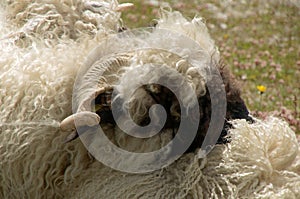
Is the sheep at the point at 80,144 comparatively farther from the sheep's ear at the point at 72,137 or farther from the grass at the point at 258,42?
the grass at the point at 258,42

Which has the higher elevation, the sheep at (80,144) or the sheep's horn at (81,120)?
the sheep's horn at (81,120)

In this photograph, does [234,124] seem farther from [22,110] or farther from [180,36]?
[22,110]

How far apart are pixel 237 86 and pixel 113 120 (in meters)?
0.68

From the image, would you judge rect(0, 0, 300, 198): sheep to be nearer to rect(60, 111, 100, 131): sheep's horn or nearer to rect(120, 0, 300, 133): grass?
rect(60, 111, 100, 131): sheep's horn

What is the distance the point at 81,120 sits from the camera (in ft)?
10.9

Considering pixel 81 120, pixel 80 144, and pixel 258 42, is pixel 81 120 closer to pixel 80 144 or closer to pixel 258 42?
pixel 80 144

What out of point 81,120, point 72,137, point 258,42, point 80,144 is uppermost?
point 81,120

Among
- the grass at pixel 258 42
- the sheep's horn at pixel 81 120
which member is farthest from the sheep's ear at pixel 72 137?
the grass at pixel 258 42

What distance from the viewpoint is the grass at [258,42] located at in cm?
602

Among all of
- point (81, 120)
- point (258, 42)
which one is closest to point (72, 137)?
point (81, 120)

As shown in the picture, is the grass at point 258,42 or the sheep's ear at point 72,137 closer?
the sheep's ear at point 72,137

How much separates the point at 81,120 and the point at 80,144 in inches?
9.8

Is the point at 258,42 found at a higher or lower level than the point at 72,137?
lower

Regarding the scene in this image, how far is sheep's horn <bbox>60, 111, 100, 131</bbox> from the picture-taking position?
10.8 feet
